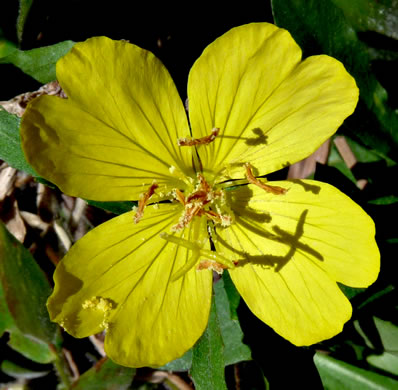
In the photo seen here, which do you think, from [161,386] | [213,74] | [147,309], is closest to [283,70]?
[213,74]

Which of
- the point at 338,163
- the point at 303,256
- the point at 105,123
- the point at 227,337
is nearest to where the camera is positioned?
the point at 105,123

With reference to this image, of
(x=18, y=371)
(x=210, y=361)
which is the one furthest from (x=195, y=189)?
(x=18, y=371)

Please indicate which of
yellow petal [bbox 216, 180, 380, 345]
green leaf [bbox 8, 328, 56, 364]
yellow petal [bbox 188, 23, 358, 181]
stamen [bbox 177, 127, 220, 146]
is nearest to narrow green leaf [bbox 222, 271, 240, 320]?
yellow petal [bbox 216, 180, 380, 345]

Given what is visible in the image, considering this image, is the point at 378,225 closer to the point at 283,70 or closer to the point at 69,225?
the point at 283,70

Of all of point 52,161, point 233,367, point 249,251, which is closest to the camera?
point 52,161

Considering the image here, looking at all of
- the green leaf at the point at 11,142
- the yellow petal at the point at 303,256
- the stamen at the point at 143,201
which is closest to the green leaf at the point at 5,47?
the green leaf at the point at 11,142

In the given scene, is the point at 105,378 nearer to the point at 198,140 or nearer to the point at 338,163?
the point at 198,140
